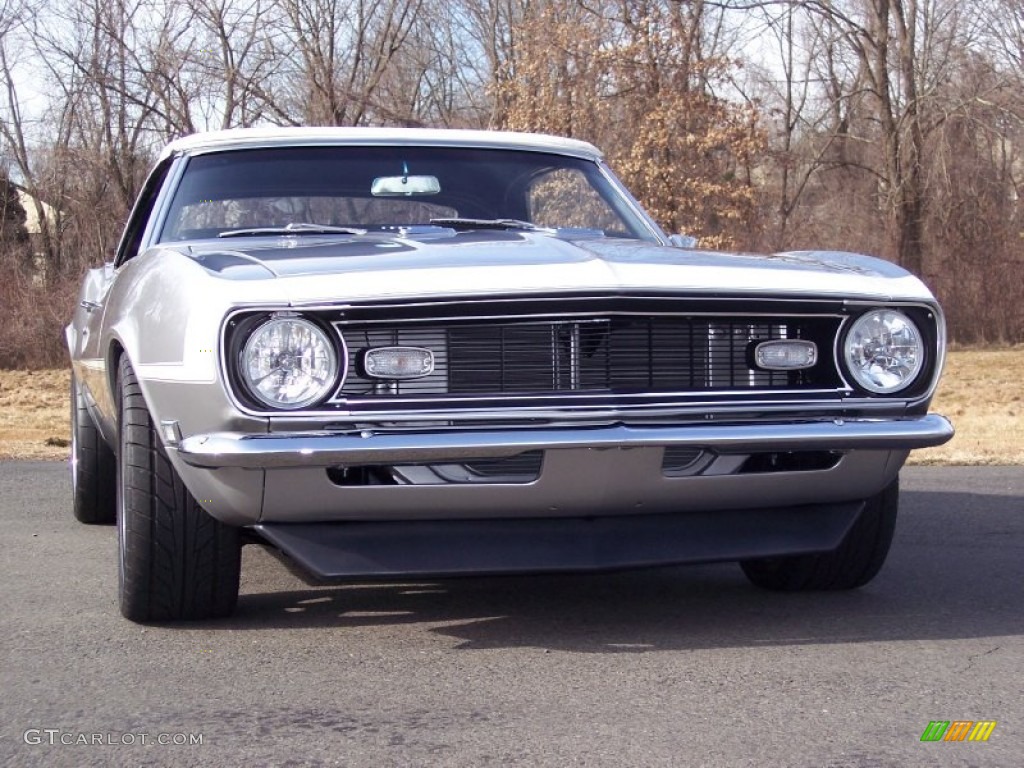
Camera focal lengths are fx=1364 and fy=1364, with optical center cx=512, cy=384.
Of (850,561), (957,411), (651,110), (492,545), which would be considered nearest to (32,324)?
(651,110)

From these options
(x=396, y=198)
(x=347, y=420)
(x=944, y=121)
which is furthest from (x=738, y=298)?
(x=944, y=121)

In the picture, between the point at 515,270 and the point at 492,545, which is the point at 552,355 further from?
the point at 492,545

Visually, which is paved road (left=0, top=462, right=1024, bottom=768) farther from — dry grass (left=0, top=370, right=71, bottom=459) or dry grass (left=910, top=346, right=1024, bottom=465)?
dry grass (left=0, top=370, right=71, bottom=459)

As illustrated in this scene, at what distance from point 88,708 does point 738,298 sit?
6.10 feet

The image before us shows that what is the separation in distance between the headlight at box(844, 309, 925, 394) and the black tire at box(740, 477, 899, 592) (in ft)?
1.45

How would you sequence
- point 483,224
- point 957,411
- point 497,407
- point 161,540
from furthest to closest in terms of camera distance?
1. point 957,411
2. point 483,224
3. point 161,540
4. point 497,407

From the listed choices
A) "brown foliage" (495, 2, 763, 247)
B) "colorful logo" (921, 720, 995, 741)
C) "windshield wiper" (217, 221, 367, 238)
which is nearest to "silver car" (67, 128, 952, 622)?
"windshield wiper" (217, 221, 367, 238)

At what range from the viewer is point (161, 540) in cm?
361

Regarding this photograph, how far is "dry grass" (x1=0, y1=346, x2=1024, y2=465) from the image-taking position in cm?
888

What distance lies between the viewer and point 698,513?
12.0 ft

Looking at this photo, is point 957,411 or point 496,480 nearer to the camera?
point 496,480

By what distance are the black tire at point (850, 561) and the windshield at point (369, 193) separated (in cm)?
135

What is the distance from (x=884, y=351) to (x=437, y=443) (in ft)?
4.31

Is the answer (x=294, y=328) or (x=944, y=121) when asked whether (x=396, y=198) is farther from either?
(x=944, y=121)
